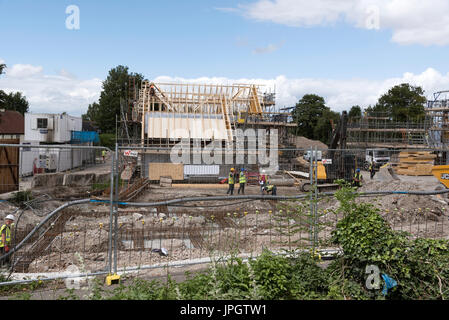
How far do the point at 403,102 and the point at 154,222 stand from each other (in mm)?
55583

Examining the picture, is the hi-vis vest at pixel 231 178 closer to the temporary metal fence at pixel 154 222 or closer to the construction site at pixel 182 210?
the construction site at pixel 182 210

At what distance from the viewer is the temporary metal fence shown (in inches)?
288

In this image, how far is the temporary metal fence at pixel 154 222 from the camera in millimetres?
7309

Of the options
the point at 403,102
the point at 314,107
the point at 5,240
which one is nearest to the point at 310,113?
the point at 314,107

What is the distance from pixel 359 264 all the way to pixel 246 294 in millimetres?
1888

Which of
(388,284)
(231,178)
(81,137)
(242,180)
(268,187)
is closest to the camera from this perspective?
(388,284)

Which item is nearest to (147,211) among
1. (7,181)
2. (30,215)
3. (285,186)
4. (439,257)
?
(30,215)

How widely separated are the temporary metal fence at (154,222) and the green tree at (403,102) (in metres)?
43.2

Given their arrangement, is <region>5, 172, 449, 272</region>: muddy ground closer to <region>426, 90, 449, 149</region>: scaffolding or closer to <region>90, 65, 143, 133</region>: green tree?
<region>426, 90, 449, 149</region>: scaffolding

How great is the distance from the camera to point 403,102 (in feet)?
188

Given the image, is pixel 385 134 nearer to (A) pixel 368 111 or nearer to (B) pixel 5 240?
(A) pixel 368 111

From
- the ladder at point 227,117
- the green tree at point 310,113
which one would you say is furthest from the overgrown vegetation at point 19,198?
the green tree at point 310,113
